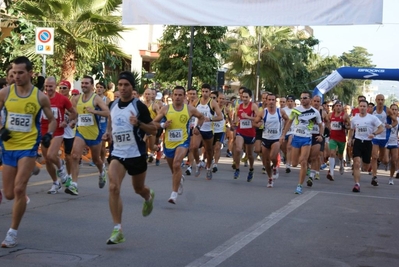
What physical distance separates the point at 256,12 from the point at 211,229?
174 inches

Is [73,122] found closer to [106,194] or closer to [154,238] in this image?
[106,194]

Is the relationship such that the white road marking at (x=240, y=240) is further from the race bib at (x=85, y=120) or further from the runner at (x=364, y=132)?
the runner at (x=364, y=132)

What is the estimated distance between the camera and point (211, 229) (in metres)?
9.98

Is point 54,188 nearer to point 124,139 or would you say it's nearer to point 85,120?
point 85,120

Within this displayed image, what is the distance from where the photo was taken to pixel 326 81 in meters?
33.7

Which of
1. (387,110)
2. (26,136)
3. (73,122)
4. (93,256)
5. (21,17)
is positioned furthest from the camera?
(21,17)

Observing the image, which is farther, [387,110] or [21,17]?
[21,17]

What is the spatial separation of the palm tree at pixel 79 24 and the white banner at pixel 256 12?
8.31 meters

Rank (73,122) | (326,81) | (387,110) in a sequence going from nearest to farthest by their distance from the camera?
(73,122), (387,110), (326,81)

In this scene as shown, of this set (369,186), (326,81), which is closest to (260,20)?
(369,186)

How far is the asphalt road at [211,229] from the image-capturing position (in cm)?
802

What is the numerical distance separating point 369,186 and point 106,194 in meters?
7.70

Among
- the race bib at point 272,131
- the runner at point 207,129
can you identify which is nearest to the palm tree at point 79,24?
the runner at point 207,129

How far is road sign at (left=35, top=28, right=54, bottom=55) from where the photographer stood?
1823 centimetres
